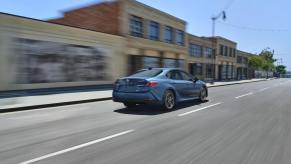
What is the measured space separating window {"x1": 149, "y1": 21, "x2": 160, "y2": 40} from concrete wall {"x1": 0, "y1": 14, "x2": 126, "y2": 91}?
23.5ft

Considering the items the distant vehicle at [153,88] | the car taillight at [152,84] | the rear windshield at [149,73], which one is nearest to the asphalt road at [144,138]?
the distant vehicle at [153,88]

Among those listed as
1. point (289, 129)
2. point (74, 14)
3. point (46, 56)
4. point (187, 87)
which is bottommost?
point (289, 129)

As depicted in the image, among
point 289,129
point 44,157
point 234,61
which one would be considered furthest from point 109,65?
point 234,61

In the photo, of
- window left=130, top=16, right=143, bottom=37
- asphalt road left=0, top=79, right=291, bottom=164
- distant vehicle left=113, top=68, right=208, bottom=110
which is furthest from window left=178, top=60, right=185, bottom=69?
asphalt road left=0, top=79, right=291, bottom=164

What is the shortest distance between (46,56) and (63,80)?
2.08 meters

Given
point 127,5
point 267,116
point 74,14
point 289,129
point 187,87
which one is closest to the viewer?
point 289,129

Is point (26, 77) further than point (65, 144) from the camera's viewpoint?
Yes

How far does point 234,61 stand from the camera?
209 feet

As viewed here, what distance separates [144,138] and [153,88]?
3.86 metres

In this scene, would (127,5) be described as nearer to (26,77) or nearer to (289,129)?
(26,77)

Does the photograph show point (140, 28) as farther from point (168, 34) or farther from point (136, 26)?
point (168, 34)

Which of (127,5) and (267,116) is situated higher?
(127,5)

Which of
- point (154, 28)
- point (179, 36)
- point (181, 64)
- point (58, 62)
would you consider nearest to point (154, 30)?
point (154, 28)

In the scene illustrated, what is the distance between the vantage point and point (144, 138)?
254 inches
